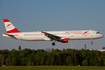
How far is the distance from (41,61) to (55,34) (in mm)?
56373

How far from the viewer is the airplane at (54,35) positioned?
58156 mm

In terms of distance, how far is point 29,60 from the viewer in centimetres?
11181

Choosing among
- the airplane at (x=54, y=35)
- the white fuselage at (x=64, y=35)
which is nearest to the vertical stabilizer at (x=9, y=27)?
the airplane at (x=54, y=35)

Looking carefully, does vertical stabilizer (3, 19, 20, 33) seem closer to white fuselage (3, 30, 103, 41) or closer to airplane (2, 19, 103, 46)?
airplane (2, 19, 103, 46)

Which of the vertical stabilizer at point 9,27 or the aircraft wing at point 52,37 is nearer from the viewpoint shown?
the aircraft wing at point 52,37

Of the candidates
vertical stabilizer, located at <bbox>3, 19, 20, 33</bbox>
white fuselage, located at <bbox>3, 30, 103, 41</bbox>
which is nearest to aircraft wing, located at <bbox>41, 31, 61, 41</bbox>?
white fuselage, located at <bbox>3, 30, 103, 41</bbox>

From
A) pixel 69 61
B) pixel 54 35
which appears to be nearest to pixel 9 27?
pixel 54 35

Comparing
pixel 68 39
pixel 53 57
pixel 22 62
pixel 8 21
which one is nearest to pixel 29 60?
pixel 22 62

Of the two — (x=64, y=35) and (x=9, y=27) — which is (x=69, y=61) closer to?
(x=64, y=35)

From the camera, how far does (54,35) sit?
190 ft

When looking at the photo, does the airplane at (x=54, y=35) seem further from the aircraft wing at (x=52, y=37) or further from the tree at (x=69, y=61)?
the tree at (x=69, y=61)

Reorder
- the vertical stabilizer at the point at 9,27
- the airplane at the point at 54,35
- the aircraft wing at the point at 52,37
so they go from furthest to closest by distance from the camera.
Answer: the vertical stabilizer at the point at 9,27, the airplane at the point at 54,35, the aircraft wing at the point at 52,37

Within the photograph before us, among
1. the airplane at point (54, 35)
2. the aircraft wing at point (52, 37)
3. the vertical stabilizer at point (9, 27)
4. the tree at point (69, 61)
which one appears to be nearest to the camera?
the aircraft wing at point (52, 37)

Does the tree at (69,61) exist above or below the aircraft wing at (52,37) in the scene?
below
